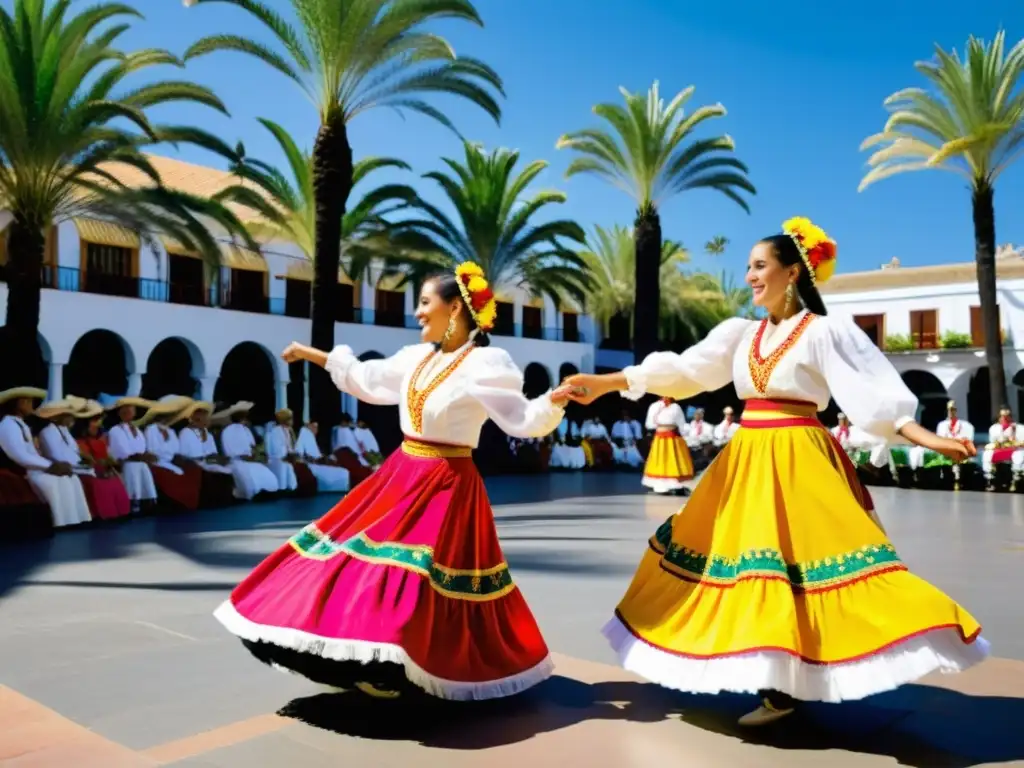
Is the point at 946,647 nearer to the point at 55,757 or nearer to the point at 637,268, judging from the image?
the point at 55,757

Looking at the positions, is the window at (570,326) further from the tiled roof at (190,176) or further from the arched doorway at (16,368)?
the arched doorway at (16,368)

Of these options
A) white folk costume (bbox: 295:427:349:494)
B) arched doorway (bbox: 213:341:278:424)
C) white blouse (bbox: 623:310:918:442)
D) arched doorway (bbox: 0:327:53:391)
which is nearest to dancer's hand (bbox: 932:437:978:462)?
white blouse (bbox: 623:310:918:442)

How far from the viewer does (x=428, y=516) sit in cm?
396

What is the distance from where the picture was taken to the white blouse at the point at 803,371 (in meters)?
3.69

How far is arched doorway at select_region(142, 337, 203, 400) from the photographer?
2795cm

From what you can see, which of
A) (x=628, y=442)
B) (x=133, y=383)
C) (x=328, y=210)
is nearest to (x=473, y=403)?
(x=328, y=210)

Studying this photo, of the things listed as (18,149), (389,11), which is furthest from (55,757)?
(389,11)

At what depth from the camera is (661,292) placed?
38.8 m

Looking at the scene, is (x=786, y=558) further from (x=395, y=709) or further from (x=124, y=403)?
(x=124, y=403)

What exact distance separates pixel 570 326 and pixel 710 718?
37.1m

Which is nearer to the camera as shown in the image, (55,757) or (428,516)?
(55,757)

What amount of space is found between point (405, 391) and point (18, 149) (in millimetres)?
13199

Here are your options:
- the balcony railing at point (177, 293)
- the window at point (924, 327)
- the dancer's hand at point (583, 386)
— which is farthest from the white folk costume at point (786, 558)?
the window at point (924, 327)

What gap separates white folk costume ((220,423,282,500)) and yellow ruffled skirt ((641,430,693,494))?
20.4 feet
